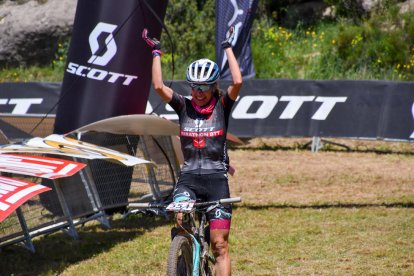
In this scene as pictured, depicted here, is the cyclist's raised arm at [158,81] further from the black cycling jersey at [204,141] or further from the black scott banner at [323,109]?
the black scott banner at [323,109]

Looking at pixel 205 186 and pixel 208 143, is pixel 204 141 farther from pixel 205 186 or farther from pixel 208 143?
pixel 205 186

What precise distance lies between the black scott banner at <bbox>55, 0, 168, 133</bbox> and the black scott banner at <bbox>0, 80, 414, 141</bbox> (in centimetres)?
532

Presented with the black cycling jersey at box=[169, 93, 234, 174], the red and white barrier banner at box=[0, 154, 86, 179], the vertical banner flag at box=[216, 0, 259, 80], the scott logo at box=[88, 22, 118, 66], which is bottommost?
the red and white barrier banner at box=[0, 154, 86, 179]

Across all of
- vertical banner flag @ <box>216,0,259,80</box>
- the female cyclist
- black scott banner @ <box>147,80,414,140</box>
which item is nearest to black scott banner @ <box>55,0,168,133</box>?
the female cyclist

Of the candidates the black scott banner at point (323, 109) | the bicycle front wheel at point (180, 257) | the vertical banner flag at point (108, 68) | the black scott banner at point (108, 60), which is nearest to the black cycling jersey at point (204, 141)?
the bicycle front wheel at point (180, 257)

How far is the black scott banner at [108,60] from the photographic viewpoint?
11.0m

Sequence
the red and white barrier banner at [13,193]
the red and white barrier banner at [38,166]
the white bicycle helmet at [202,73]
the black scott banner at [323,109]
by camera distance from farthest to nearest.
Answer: the black scott banner at [323,109] → the red and white barrier banner at [38,166] → the red and white barrier banner at [13,193] → the white bicycle helmet at [202,73]

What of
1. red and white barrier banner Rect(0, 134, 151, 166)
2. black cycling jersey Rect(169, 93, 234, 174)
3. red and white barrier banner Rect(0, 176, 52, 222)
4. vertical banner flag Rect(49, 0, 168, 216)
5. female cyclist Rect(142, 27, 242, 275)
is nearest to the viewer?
female cyclist Rect(142, 27, 242, 275)

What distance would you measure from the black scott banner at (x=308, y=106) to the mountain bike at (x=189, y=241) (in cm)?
961

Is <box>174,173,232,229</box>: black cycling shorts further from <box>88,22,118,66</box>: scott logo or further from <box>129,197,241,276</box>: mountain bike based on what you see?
<box>88,22,118,66</box>: scott logo

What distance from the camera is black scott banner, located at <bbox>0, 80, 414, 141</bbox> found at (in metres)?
16.2

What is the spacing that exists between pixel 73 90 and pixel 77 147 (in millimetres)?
1340

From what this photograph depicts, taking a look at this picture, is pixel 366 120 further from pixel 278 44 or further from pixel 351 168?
pixel 278 44

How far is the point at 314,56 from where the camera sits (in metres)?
23.5
